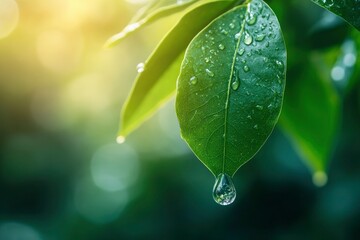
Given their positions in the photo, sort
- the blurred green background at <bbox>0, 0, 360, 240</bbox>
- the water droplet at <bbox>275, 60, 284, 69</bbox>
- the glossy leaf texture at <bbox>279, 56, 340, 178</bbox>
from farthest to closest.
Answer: the blurred green background at <bbox>0, 0, 360, 240</bbox>, the glossy leaf texture at <bbox>279, 56, 340, 178</bbox>, the water droplet at <bbox>275, 60, 284, 69</bbox>

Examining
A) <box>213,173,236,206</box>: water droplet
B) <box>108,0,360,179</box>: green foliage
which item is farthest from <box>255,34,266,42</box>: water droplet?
<box>213,173,236,206</box>: water droplet

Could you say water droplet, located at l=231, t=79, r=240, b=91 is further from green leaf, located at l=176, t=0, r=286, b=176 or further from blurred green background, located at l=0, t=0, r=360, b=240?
blurred green background, located at l=0, t=0, r=360, b=240

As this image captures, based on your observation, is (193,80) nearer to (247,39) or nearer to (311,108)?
(247,39)

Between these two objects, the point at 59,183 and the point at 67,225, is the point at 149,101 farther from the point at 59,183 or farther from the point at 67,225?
the point at 59,183

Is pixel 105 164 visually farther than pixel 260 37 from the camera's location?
Yes

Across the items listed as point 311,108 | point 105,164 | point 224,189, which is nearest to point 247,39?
point 224,189
